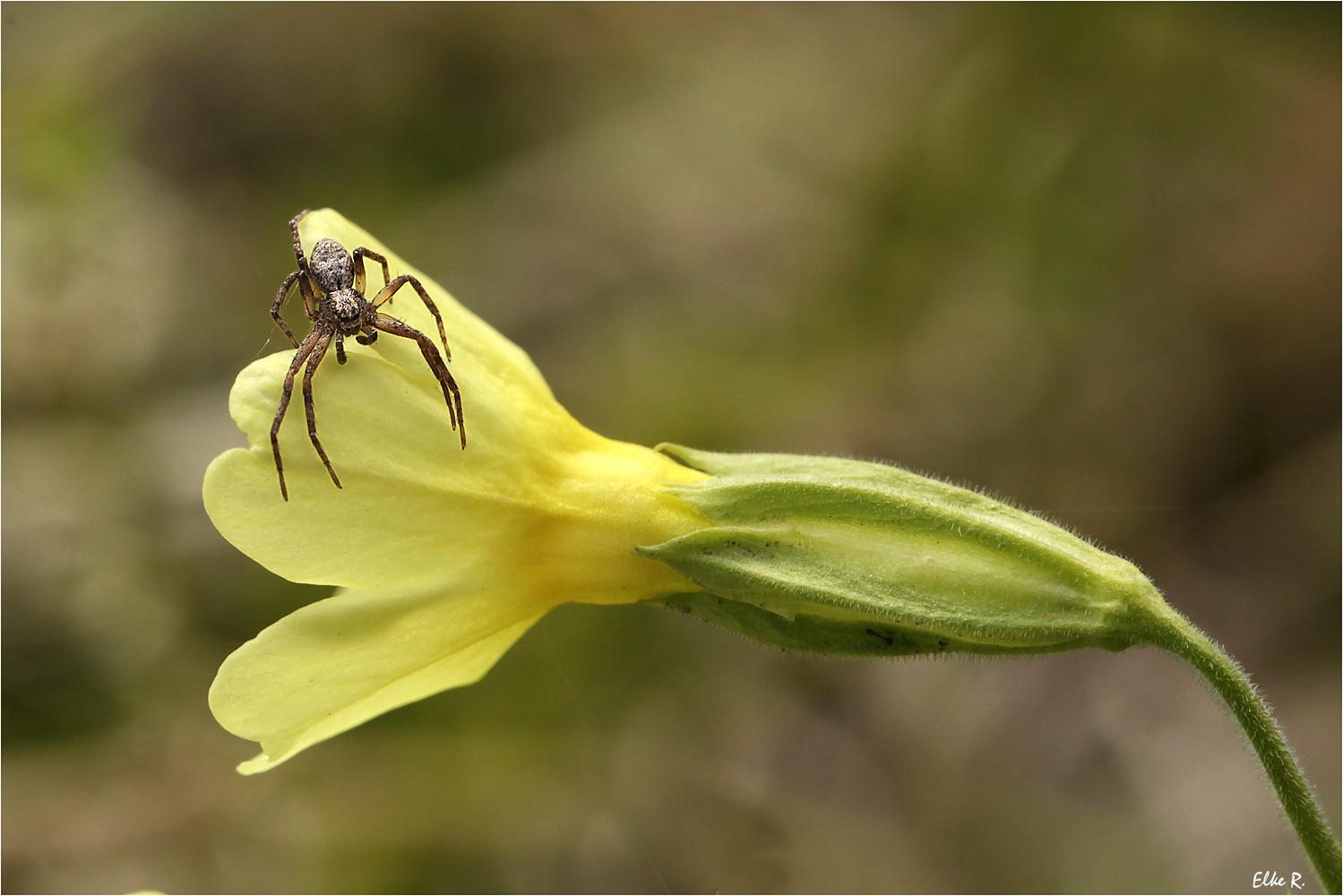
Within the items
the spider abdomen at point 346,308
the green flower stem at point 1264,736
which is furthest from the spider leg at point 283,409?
the green flower stem at point 1264,736

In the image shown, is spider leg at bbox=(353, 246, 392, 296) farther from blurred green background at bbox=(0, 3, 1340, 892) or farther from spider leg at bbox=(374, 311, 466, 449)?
blurred green background at bbox=(0, 3, 1340, 892)

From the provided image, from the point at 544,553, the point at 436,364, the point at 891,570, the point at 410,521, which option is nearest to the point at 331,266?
the point at 436,364

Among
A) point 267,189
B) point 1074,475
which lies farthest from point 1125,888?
point 267,189

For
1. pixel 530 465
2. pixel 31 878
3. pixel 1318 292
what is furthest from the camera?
pixel 1318 292

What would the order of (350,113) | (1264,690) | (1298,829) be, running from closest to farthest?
(1298,829) → (1264,690) → (350,113)

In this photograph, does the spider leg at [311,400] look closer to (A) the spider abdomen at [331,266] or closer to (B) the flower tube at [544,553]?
(B) the flower tube at [544,553]

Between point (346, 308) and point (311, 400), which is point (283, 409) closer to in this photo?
point (311, 400)

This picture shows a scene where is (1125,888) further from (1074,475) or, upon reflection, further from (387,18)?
(387,18)

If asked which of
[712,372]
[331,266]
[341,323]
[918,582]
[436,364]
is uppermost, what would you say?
[712,372]
